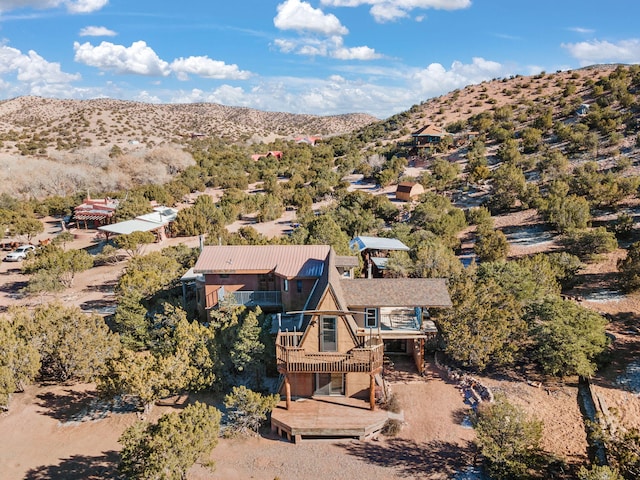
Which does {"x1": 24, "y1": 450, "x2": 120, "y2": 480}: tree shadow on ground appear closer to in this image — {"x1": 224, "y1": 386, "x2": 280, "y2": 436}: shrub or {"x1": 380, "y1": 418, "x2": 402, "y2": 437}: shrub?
{"x1": 224, "y1": 386, "x2": 280, "y2": 436}: shrub

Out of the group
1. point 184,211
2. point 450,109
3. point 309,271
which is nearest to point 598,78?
point 450,109

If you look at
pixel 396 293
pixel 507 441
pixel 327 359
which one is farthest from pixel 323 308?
pixel 507 441

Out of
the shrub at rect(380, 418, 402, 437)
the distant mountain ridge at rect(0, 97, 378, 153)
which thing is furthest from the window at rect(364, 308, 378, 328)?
the distant mountain ridge at rect(0, 97, 378, 153)

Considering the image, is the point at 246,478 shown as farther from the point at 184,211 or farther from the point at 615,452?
the point at 184,211

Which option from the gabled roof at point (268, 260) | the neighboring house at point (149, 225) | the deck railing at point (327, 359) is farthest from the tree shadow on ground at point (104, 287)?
the deck railing at point (327, 359)

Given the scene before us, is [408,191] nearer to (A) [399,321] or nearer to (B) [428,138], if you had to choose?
(B) [428,138]

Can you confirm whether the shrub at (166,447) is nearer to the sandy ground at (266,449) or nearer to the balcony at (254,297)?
the sandy ground at (266,449)
